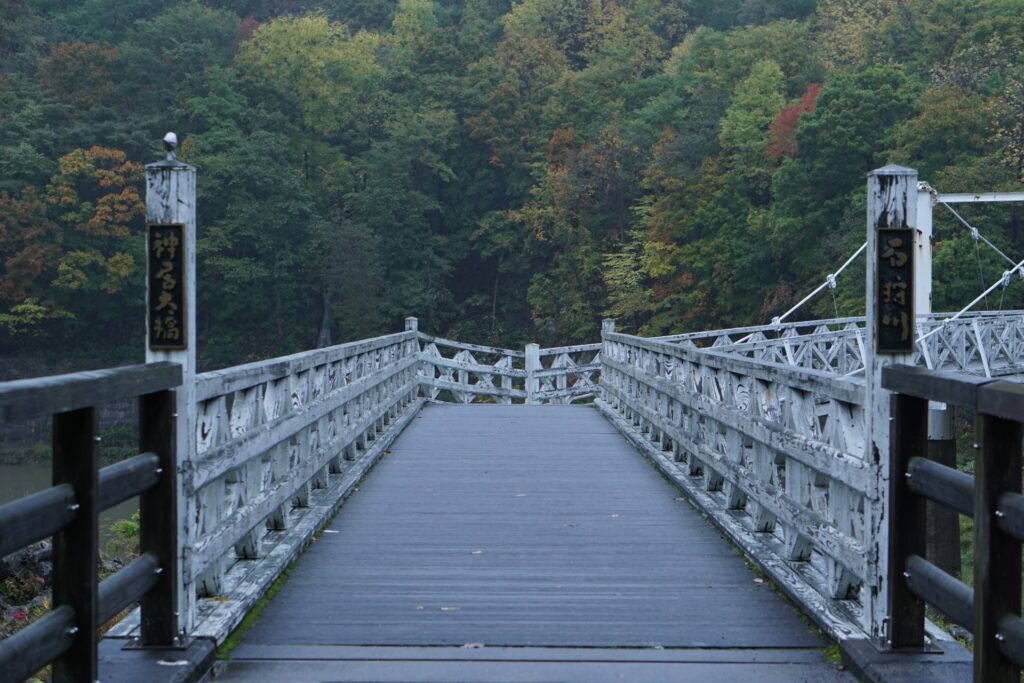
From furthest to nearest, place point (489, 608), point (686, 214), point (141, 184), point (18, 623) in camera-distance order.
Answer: point (141, 184), point (686, 214), point (18, 623), point (489, 608)

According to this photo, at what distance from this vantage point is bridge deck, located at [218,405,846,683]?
4941 mm

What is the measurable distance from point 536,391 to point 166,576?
21714 mm

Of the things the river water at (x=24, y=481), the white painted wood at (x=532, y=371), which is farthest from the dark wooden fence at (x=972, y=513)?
the river water at (x=24, y=481)

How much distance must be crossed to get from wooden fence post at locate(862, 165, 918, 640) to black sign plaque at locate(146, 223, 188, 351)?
2.54 meters

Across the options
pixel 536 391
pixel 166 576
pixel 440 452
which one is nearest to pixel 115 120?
pixel 536 391

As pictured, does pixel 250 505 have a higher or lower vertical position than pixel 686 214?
lower

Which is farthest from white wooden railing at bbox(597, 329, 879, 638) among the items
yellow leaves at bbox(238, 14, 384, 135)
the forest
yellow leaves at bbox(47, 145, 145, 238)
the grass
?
yellow leaves at bbox(238, 14, 384, 135)

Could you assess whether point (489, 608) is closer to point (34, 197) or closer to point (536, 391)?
point (536, 391)

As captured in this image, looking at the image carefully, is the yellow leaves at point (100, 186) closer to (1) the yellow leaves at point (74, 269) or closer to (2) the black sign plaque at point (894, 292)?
(1) the yellow leaves at point (74, 269)

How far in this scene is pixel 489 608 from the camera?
580 centimetres

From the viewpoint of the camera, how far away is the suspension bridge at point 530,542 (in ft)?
12.4

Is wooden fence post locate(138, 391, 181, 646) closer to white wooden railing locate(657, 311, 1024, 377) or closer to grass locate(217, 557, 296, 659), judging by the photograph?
grass locate(217, 557, 296, 659)

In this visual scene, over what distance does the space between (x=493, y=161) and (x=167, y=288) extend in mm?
51743

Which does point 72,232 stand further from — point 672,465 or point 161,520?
point 161,520
